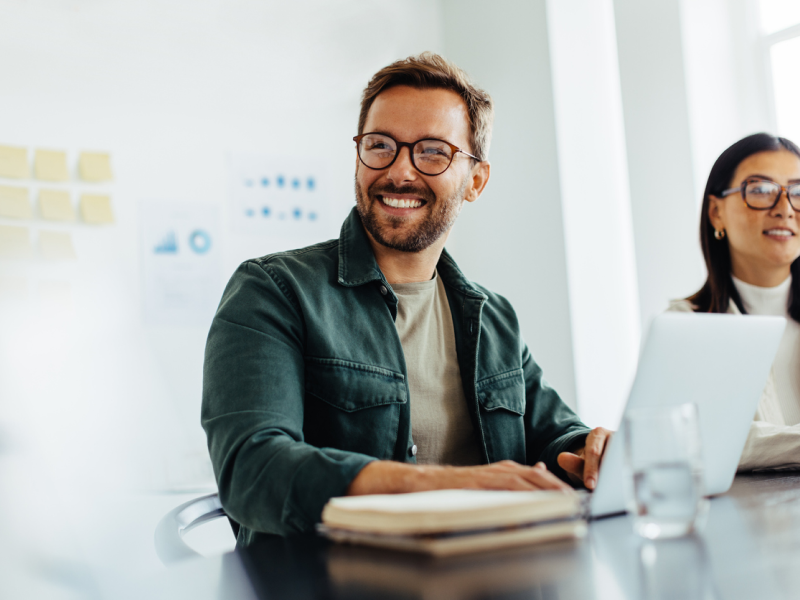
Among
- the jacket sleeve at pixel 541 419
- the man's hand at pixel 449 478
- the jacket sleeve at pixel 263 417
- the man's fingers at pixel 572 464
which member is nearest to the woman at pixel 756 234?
the jacket sleeve at pixel 541 419

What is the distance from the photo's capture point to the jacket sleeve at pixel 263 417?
0.81m

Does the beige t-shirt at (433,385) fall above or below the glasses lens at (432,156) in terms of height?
below

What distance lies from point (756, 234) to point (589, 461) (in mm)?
1078

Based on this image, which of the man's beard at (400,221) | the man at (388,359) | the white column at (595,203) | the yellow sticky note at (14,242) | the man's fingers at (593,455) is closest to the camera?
the man at (388,359)

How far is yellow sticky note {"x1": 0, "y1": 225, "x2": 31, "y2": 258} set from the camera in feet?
6.86

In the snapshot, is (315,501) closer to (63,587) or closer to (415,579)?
(415,579)

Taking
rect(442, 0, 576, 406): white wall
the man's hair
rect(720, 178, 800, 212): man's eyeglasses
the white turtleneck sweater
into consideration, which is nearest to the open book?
the man's hair

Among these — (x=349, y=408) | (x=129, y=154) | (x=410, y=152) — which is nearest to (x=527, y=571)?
(x=349, y=408)

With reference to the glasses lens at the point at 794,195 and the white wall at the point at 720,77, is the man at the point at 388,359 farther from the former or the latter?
the white wall at the point at 720,77

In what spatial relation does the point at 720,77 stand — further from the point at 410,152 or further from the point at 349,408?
the point at 349,408

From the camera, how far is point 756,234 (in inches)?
71.2

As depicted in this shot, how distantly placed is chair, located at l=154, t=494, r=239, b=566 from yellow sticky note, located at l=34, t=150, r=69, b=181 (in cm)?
150

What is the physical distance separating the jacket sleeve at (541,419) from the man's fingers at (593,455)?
23 cm

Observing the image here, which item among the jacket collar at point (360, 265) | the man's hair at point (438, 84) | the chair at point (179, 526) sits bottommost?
the chair at point (179, 526)
